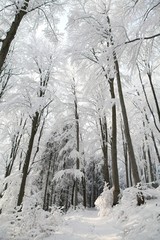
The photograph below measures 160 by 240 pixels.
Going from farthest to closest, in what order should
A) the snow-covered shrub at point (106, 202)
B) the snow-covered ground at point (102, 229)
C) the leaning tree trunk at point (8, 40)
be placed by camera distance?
the snow-covered shrub at point (106, 202)
the leaning tree trunk at point (8, 40)
the snow-covered ground at point (102, 229)

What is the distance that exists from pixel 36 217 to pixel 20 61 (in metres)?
7.33

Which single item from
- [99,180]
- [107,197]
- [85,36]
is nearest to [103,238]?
[107,197]

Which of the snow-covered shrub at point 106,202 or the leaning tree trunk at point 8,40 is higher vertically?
the leaning tree trunk at point 8,40

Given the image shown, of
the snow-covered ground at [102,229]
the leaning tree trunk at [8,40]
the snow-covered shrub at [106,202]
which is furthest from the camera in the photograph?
the snow-covered shrub at [106,202]

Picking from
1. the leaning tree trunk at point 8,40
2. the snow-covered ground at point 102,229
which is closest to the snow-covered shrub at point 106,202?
the snow-covered ground at point 102,229

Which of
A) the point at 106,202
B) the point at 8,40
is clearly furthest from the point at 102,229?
the point at 8,40

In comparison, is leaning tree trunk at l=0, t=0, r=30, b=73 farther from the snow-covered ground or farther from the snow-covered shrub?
the snow-covered shrub

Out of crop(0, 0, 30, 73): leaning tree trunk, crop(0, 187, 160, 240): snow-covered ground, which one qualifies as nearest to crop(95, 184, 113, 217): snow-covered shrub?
crop(0, 187, 160, 240): snow-covered ground

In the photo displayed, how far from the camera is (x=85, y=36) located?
8383mm

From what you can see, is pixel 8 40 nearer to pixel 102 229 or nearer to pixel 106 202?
pixel 102 229

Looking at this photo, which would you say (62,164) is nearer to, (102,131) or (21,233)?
(102,131)

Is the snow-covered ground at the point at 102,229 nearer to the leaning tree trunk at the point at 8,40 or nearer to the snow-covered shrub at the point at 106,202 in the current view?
the snow-covered shrub at the point at 106,202

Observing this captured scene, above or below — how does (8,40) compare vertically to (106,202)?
above

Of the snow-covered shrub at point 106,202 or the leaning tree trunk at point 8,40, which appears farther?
the snow-covered shrub at point 106,202
